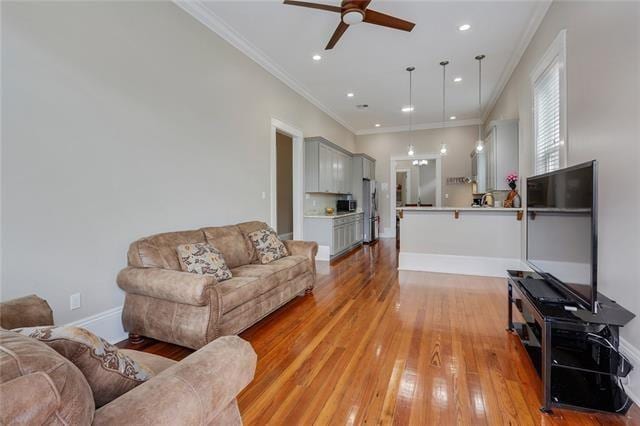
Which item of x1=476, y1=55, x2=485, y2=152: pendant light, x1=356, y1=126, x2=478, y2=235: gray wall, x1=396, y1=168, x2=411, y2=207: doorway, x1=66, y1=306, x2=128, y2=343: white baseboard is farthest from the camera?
x1=396, y1=168, x2=411, y2=207: doorway

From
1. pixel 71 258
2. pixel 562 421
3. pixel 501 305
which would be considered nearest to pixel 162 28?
pixel 71 258

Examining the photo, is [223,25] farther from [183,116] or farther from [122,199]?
[122,199]

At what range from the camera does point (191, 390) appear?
92cm

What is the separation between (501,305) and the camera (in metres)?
3.36

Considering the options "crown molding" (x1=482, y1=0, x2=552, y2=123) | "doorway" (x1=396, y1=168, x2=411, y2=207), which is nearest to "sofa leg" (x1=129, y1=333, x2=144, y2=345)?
"crown molding" (x1=482, y1=0, x2=552, y2=123)

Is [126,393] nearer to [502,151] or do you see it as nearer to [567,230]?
[567,230]

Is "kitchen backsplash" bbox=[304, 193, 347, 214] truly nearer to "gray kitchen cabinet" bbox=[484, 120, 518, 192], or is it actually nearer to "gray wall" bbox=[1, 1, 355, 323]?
"gray wall" bbox=[1, 1, 355, 323]

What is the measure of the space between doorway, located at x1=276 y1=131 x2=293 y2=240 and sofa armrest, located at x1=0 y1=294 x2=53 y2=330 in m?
6.14

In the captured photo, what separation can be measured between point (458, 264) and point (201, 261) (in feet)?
13.1

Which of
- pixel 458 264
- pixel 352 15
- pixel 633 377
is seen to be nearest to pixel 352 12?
pixel 352 15

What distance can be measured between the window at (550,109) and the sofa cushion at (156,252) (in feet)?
12.7

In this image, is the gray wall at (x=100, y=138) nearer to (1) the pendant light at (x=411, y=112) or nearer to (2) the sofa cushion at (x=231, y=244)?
(2) the sofa cushion at (x=231, y=244)

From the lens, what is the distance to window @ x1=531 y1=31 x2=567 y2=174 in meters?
2.94

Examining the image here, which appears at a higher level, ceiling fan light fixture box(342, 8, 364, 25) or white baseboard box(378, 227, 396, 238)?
ceiling fan light fixture box(342, 8, 364, 25)
